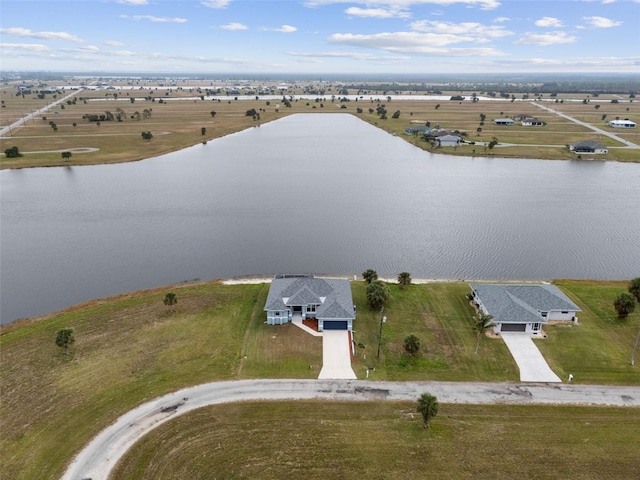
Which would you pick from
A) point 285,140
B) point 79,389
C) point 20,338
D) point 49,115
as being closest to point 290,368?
point 79,389

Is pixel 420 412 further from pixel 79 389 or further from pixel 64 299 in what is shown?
pixel 64 299

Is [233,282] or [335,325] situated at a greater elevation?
[335,325]

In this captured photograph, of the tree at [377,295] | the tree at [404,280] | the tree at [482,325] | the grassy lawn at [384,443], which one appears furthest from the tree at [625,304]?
the tree at [377,295]

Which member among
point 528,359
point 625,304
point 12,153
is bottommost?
point 528,359

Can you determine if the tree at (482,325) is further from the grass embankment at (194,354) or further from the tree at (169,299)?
the tree at (169,299)

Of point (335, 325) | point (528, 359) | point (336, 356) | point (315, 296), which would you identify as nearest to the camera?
point (528, 359)

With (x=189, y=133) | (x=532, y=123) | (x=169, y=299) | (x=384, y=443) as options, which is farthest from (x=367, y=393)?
(x=532, y=123)

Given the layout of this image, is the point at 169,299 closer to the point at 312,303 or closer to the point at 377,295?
the point at 312,303
